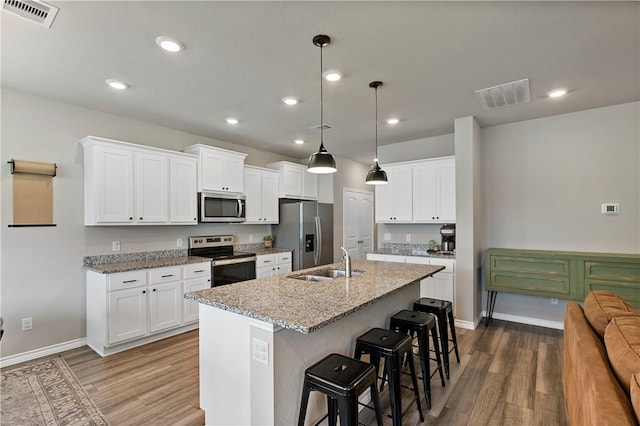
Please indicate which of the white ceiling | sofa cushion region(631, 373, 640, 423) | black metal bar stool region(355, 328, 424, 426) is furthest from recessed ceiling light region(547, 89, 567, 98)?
sofa cushion region(631, 373, 640, 423)

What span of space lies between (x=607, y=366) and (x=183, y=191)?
13.8ft

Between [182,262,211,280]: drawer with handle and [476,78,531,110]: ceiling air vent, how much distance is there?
3.71 m

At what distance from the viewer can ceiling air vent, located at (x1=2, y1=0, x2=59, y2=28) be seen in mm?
1877

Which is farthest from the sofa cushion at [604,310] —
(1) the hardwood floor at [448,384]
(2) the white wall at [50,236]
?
(2) the white wall at [50,236]

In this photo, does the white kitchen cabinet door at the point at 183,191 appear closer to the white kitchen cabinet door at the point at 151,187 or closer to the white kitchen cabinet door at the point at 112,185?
the white kitchen cabinet door at the point at 151,187

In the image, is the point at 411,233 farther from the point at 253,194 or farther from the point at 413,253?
the point at 253,194

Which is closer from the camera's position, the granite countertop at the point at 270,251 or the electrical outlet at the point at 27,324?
the electrical outlet at the point at 27,324

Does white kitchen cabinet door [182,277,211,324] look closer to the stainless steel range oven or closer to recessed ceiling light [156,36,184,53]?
the stainless steel range oven

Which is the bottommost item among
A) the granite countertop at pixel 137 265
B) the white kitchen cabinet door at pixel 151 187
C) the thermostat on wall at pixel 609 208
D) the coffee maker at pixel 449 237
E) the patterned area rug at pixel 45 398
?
the patterned area rug at pixel 45 398

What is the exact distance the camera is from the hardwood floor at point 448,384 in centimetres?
223

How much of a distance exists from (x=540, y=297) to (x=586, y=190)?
1.43 meters

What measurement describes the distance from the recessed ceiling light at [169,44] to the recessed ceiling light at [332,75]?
46.0 inches

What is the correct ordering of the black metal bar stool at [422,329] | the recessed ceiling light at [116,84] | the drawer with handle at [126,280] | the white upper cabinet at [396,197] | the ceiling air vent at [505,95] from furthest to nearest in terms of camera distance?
1. the white upper cabinet at [396,197]
2. the drawer with handle at [126,280]
3. the ceiling air vent at [505,95]
4. the recessed ceiling light at [116,84]
5. the black metal bar stool at [422,329]

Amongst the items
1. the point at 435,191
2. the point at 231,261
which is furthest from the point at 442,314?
the point at 231,261
